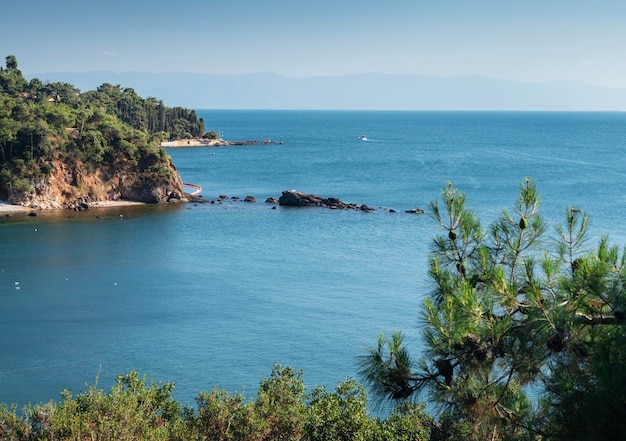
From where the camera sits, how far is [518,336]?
927 centimetres

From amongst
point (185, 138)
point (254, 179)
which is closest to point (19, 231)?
point (254, 179)

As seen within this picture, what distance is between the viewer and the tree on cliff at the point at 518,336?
27.7 ft

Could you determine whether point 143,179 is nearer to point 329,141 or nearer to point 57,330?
point 57,330

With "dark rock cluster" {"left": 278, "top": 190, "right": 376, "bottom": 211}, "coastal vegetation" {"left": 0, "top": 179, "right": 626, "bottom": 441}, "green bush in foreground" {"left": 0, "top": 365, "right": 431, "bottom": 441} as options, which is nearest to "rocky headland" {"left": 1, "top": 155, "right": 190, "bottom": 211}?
"dark rock cluster" {"left": 278, "top": 190, "right": 376, "bottom": 211}

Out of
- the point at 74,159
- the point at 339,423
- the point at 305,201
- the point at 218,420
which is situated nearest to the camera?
the point at 218,420

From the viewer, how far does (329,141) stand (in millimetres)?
174375

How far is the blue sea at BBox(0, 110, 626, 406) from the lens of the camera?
32031mm

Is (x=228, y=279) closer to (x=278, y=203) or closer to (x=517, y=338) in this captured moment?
(x=278, y=203)

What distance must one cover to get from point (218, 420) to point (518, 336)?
8.63 metres

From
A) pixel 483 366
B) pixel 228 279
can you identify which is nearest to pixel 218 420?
pixel 483 366

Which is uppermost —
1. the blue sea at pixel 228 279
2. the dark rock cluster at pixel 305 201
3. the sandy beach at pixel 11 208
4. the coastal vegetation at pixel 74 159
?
the coastal vegetation at pixel 74 159

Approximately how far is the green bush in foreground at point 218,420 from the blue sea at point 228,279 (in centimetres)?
597

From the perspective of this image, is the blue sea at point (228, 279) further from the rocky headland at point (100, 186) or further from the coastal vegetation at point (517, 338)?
the rocky headland at point (100, 186)

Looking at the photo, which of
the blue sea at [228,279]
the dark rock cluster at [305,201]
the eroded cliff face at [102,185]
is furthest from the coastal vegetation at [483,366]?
the dark rock cluster at [305,201]
